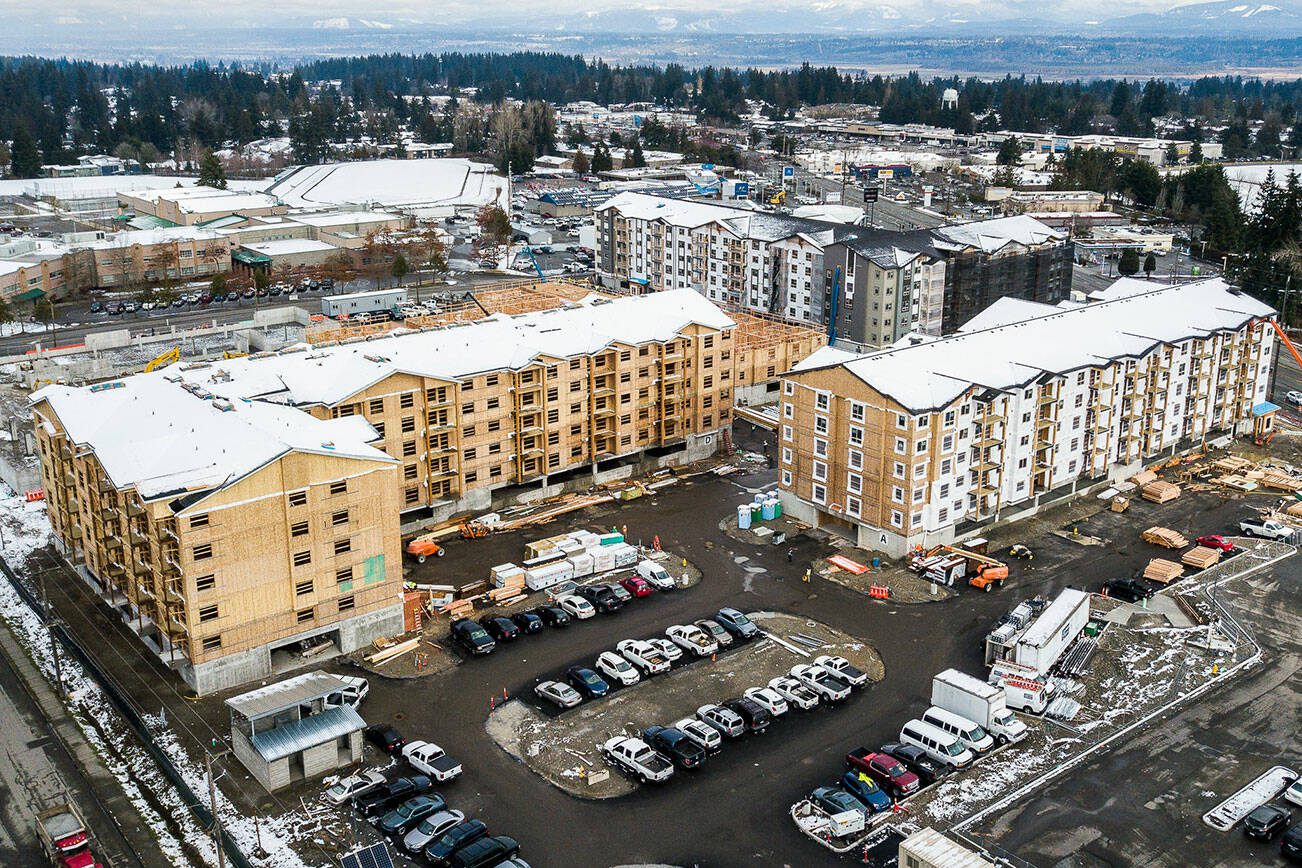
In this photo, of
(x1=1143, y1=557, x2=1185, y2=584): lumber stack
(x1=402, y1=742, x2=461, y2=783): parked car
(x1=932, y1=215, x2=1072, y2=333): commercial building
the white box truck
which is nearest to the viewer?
(x1=402, y1=742, x2=461, y2=783): parked car

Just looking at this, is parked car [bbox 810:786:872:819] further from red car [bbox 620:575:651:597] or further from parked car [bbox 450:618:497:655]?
red car [bbox 620:575:651:597]

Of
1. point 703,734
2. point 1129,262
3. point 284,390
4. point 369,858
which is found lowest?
point 369,858

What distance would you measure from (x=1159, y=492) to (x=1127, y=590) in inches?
415

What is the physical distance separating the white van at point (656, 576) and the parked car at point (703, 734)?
8.90 meters

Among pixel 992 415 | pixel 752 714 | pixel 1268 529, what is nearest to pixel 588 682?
pixel 752 714

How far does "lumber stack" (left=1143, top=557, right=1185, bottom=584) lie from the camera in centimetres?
4053

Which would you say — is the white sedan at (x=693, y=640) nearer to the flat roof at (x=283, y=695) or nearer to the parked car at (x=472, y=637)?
the parked car at (x=472, y=637)

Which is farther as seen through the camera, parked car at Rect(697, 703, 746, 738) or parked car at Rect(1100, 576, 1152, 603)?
parked car at Rect(1100, 576, 1152, 603)

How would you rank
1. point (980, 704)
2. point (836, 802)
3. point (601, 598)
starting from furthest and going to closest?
point (601, 598), point (980, 704), point (836, 802)

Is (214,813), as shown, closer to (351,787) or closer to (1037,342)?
(351,787)

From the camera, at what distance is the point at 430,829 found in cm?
2684

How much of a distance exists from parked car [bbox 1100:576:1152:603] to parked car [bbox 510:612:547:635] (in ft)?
63.4

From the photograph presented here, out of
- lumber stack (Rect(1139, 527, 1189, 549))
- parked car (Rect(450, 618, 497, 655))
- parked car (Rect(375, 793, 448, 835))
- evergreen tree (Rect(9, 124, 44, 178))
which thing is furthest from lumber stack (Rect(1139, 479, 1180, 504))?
evergreen tree (Rect(9, 124, 44, 178))

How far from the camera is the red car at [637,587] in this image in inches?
1554
